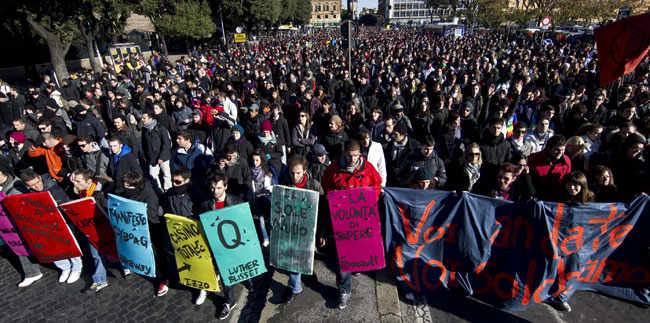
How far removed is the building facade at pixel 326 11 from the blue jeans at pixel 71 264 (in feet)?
417

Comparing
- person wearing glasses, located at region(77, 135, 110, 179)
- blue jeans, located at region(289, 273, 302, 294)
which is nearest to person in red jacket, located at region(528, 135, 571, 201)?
blue jeans, located at region(289, 273, 302, 294)

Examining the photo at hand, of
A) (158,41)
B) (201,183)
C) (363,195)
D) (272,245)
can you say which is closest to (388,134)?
(363,195)

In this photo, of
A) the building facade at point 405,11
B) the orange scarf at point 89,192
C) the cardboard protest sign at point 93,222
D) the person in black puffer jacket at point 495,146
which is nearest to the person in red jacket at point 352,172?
the person in black puffer jacket at point 495,146

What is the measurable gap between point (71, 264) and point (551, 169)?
656 centimetres

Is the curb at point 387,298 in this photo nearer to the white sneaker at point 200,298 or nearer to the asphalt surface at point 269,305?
the asphalt surface at point 269,305

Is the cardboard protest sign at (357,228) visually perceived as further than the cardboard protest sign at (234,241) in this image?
Yes

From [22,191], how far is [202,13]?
118ft

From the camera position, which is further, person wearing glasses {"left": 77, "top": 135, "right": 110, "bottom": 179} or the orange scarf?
person wearing glasses {"left": 77, "top": 135, "right": 110, "bottom": 179}

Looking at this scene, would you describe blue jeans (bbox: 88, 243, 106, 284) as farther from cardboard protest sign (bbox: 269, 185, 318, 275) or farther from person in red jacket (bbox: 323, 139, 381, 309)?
person in red jacket (bbox: 323, 139, 381, 309)

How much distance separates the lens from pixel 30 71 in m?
22.8

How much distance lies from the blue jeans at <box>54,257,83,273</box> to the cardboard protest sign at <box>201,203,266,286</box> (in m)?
2.47

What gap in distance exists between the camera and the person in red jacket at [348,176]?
383cm

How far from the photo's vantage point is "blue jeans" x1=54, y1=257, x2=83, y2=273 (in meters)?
4.61

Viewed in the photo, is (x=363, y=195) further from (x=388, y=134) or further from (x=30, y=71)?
(x=30, y=71)
